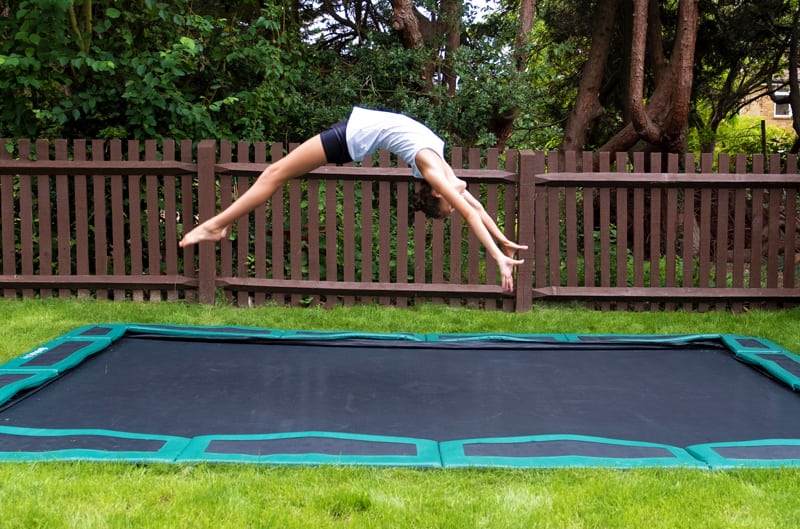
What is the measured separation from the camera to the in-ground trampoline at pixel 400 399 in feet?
7.85

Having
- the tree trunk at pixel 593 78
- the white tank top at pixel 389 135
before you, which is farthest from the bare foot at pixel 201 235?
Result: the tree trunk at pixel 593 78

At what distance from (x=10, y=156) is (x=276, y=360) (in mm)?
3129

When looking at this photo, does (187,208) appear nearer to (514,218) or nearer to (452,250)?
(452,250)

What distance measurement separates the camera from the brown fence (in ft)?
17.6

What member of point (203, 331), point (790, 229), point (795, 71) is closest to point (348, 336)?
point (203, 331)

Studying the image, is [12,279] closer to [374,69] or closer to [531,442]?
[374,69]

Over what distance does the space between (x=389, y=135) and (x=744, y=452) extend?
1.93 m

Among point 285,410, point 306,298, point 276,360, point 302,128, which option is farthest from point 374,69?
point 285,410

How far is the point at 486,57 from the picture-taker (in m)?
7.39

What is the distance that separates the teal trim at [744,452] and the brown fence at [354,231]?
2.90 metres

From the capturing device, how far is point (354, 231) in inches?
217

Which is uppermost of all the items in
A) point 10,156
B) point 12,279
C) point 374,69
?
point 374,69

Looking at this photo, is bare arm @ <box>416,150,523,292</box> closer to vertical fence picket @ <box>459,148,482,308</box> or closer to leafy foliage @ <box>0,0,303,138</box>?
vertical fence picket @ <box>459,148,482,308</box>

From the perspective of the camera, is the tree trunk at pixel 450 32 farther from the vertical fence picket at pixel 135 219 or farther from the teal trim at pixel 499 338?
the teal trim at pixel 499 338
